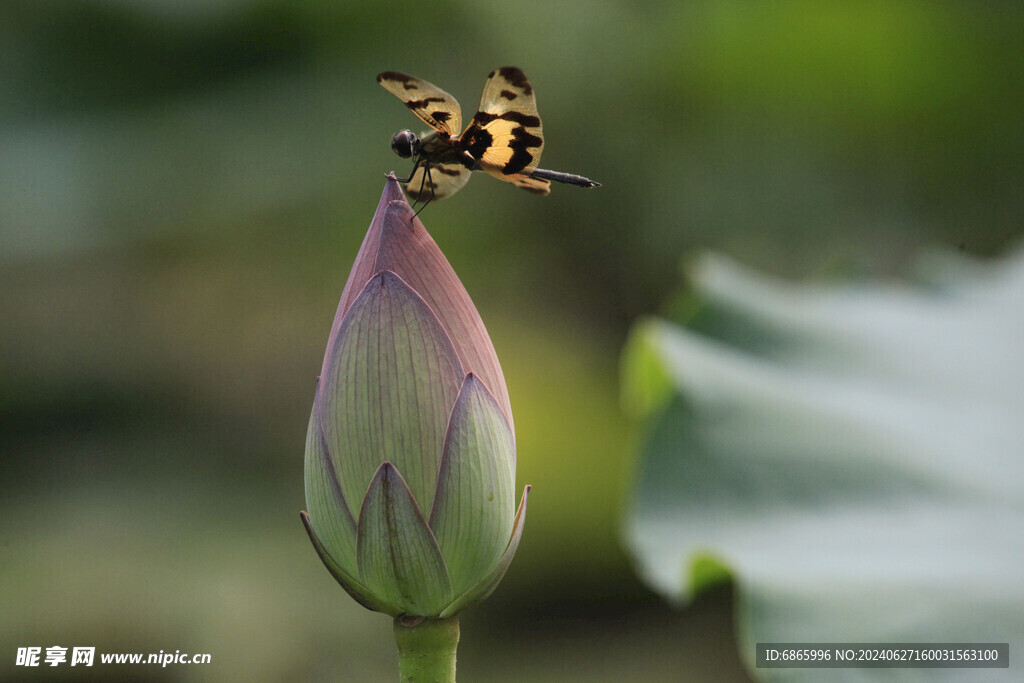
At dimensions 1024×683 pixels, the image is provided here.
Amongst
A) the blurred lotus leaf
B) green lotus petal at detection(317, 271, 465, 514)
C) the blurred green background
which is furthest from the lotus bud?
the blurred green background

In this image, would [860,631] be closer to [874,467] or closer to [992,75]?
[874,467]

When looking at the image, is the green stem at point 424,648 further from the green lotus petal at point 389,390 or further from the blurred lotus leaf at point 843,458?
the blurred lotus leaf at point 843,458

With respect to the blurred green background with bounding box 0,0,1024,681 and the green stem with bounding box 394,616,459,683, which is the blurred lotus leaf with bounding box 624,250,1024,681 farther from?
the blurred green background with bounding box 0,0,1024,681

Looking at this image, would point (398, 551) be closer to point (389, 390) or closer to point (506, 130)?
point (389, 390)

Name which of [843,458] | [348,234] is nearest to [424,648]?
[843,458]

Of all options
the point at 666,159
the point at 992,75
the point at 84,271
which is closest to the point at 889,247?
the point at 992,75

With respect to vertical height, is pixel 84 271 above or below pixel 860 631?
above

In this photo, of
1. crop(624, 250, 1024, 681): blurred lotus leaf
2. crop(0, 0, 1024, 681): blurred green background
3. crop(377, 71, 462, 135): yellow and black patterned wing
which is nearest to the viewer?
crop(377, 71, 462, 135): yellow and black patterned wing

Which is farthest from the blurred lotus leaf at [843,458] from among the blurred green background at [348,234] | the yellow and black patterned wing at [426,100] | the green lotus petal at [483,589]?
the blurred green background at [348,234]
